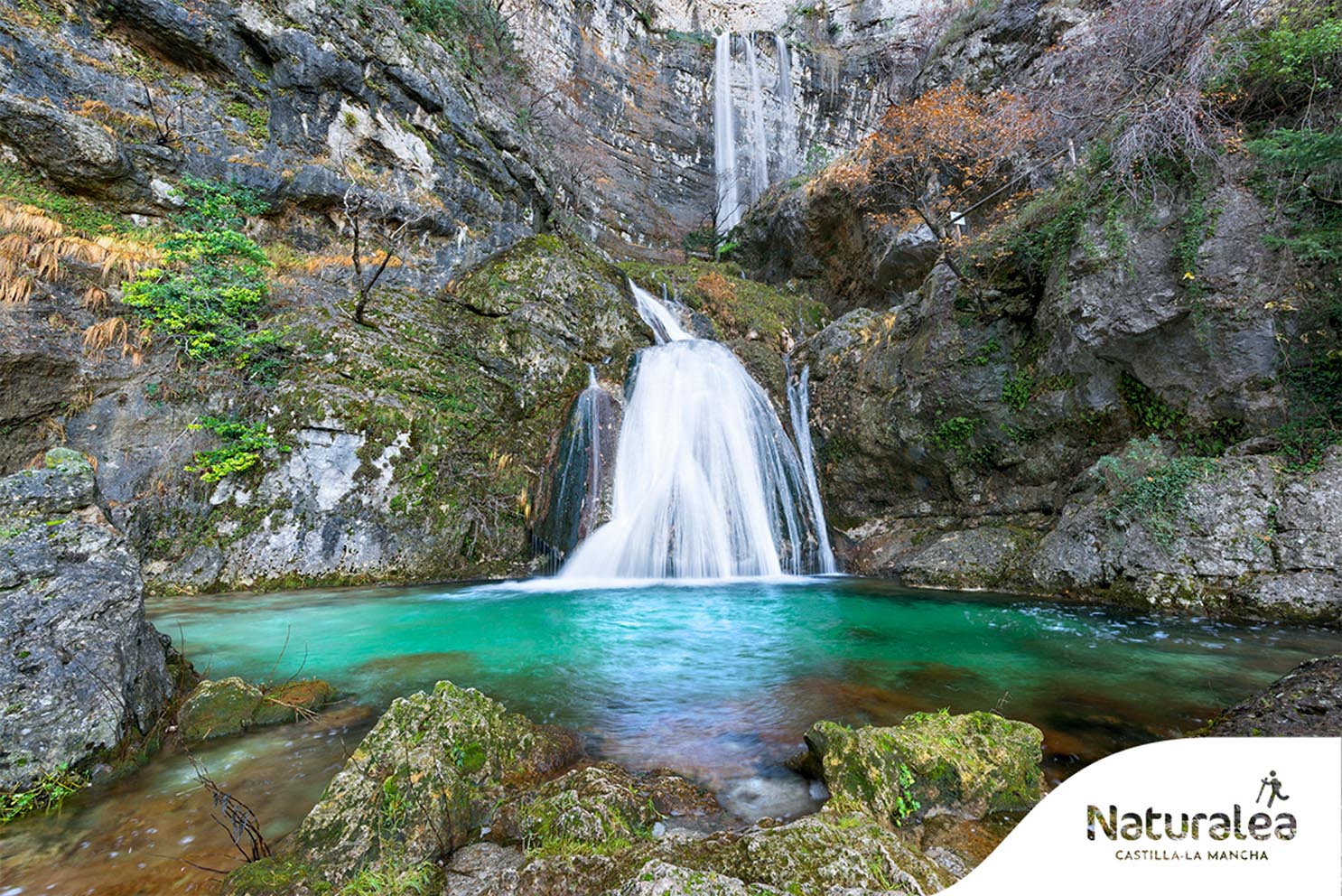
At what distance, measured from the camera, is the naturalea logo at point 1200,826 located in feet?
3.83

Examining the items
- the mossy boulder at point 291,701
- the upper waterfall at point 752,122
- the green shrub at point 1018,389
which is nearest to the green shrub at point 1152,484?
the green shrub at point 1018,389

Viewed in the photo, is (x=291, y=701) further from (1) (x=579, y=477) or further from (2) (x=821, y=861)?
(1) (x=579, y=477)

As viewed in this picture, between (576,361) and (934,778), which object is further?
(576,361)

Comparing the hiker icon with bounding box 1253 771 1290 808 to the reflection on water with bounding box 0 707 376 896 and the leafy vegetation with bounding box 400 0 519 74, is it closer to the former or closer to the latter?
the reflection on water with bounding box 0 707 376 896

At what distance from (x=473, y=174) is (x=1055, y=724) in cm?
1352

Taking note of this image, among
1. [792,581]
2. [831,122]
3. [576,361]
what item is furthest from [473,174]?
[831,122]

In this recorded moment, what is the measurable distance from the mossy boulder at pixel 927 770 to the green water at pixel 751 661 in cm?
29

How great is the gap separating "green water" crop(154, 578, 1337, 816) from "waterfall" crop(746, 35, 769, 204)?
20.9m

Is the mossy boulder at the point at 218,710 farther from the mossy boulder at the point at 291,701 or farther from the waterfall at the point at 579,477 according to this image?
the waterfall at the point at 579,477

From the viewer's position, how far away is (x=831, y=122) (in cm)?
2308

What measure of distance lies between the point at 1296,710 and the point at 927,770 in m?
1.80

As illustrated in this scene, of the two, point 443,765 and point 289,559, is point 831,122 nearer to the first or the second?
point 289,559

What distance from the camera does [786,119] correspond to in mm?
23266

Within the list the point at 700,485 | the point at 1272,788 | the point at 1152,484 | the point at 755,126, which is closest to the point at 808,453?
the point at 700,485
